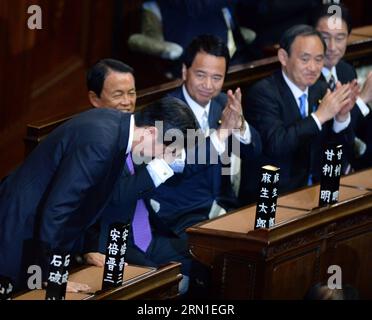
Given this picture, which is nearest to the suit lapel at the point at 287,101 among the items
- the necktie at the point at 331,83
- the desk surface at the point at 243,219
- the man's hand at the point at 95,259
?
the necktie at the point at 331,83

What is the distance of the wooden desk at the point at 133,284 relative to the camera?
3.50 metres

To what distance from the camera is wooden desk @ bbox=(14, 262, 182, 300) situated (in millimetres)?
3496

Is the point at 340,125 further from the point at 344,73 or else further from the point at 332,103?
the point at 344,73

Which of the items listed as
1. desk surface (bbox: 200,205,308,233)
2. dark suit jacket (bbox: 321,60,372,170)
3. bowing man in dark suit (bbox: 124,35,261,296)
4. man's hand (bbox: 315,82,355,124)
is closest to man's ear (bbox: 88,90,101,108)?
bowing man in dark suit (bbox: 124,35,261,296)

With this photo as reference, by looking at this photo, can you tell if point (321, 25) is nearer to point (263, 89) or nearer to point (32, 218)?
point (263, 89)

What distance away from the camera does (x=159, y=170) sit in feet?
13.5

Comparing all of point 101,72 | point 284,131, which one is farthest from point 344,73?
point 101,72

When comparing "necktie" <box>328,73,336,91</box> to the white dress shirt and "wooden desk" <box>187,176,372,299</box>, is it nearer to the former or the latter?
"wooden desk" <box>187,176,372,299</box>

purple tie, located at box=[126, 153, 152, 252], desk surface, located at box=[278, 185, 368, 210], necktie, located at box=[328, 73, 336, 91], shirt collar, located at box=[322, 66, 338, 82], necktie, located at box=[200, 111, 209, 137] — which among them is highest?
shirt collar, located at box=[322, 66, 338, 82]

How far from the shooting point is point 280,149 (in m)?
4.87

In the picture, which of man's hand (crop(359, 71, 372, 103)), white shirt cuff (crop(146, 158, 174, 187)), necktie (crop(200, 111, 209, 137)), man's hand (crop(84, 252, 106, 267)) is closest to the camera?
man's hand (crop(84, 252, 106, 267))

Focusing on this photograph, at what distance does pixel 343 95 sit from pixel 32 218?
5.78 feet

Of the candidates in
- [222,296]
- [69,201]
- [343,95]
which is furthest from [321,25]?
[69,201]

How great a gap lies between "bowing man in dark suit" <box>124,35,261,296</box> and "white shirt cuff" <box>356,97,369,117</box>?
0.80m
